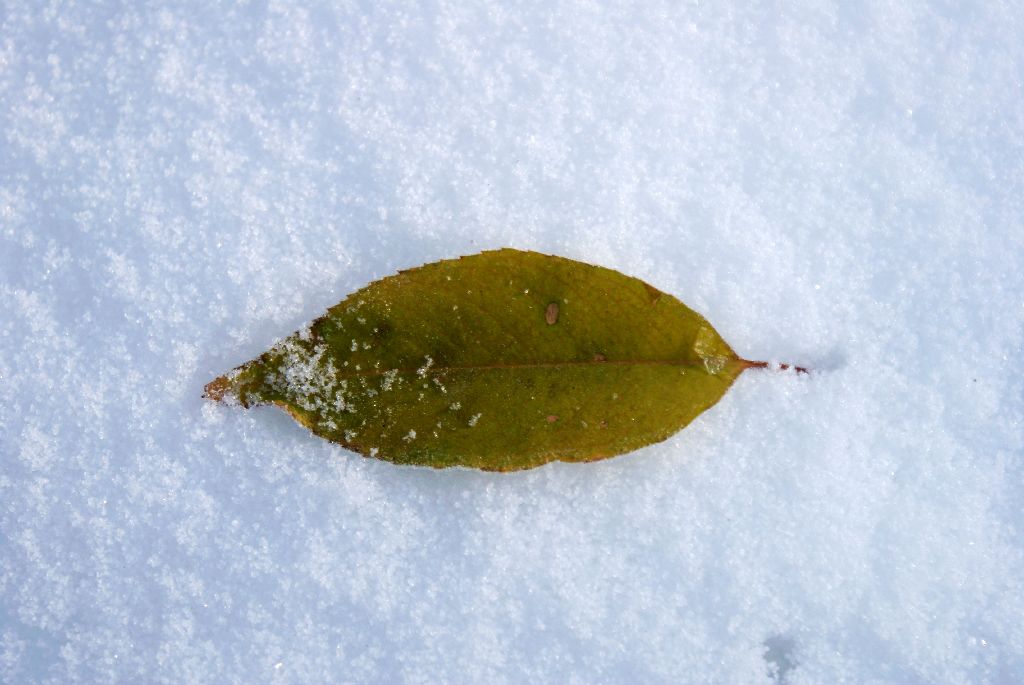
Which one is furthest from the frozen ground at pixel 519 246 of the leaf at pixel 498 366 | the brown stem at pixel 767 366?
the leaf at pixel 498 366

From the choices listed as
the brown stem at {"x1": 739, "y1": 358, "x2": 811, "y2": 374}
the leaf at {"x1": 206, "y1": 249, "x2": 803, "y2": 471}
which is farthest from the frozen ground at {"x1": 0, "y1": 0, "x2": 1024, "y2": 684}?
the leaf at {"x1": 206, "y1": 249, "x2": 803, "y2": 471}

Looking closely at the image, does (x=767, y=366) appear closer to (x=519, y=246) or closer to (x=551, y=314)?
(x=551, y=314)

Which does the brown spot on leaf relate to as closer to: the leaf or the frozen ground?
the leaf

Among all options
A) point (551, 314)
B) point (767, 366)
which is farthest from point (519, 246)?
point (767, 366)

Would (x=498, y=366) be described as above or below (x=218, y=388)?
above

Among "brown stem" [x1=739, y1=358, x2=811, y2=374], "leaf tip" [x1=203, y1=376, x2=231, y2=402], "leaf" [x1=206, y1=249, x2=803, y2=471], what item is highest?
"brown stem" [x1=739, y1=358, x2=811, y2=374]

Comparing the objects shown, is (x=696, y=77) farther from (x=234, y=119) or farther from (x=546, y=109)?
(x=234, y=119)

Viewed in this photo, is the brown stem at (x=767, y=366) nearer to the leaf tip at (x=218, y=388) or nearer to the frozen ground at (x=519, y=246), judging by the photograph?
the frozen ground at (x=519, y=246)
